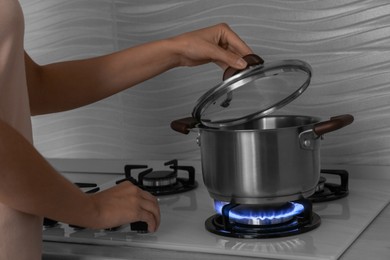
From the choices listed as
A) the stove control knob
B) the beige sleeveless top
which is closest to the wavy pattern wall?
the stove control knob

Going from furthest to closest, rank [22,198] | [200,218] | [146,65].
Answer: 1. [146,65]
2. [200,218]
3. [22,198]

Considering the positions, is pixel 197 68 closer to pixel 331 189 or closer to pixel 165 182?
pixel 165 182

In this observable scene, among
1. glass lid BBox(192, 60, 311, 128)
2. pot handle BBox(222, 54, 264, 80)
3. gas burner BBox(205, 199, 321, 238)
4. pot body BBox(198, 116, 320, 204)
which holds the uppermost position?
pot handle BBox(222, 54, 264, 80)

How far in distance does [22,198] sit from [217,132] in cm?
32

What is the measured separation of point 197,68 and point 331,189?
434 millimetres

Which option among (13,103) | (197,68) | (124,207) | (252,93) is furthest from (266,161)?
(197,68)

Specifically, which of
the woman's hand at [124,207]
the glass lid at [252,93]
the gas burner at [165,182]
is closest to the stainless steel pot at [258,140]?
the glass lid at [252,93]

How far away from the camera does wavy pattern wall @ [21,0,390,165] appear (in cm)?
146

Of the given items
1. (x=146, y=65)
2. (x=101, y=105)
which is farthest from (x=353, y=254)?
(x=101, y=105)

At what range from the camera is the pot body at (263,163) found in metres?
1.13

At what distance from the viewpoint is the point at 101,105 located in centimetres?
179

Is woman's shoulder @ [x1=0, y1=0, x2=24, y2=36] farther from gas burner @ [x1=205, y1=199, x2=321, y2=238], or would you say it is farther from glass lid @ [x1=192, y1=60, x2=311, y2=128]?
gas burner @ [x1=205, y1=199, x2=321, y2=238]

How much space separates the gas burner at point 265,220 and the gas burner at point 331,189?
12cm

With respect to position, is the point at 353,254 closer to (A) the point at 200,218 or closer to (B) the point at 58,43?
(A) the point at 200,218
